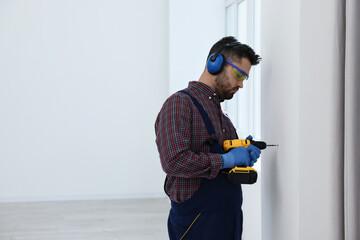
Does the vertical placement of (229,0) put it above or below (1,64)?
above

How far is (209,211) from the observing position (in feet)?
5.47

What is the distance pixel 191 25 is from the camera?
4488 mm

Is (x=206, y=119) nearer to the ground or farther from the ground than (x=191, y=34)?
nearer to the ground

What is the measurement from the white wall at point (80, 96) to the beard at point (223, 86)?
313 centimetres

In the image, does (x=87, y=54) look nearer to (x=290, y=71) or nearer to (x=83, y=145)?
(x=83, y=145)

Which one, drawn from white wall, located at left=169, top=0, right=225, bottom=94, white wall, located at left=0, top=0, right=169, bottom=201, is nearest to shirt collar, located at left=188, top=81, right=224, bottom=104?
white wall, located at left=169, top=0, right=225, bottom=94

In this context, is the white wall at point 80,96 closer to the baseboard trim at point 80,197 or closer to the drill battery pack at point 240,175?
the baseboard trim at point 80,197

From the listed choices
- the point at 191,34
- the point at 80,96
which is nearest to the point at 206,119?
the point at 191,34

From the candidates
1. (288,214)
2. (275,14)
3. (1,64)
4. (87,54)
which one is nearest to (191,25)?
(87,54)

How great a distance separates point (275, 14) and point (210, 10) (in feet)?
9.47

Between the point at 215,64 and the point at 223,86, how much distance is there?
0.35 ft

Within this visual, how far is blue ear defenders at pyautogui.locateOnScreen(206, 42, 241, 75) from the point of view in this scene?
169 centimetres

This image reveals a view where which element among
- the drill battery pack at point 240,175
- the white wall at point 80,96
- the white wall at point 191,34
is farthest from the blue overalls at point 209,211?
the white wall at point 80,96

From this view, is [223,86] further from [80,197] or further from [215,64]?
[80,197]
